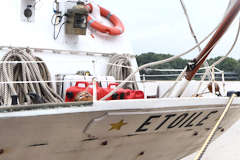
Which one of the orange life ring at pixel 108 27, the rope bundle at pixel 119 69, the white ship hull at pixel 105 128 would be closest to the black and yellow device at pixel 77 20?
the orange life ring at pixel 108 27

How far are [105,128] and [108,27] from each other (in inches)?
132

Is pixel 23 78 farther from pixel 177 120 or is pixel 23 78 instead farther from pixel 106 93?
pixel 177 120

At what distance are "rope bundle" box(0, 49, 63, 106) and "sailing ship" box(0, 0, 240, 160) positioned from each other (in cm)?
1

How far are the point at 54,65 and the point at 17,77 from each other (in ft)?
3.48

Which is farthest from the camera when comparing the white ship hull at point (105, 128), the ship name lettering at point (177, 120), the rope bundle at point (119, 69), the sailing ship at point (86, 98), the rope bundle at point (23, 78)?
the rope bundle at point (119, 69)

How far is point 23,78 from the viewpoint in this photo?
5.05 meters

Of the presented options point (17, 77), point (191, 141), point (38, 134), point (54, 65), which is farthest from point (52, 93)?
point (191, 141)

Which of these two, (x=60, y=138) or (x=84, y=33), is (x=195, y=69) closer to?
(x=60, y=138)

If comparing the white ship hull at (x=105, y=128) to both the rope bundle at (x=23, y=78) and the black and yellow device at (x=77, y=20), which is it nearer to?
the rope bundle at (x=23, y=78)

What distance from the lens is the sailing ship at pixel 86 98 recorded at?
12.5 ft

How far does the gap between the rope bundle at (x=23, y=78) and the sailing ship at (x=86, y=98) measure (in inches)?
0.6

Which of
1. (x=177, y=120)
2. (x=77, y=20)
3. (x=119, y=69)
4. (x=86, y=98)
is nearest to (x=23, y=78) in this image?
(x=86, y=98)

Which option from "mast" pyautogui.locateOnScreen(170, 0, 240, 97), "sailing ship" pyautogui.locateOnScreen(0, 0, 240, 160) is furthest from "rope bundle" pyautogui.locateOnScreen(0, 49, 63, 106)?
"mast" pyautogui.locateOnScreen(170, 0, 240, 97)

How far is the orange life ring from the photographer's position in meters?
6.93
